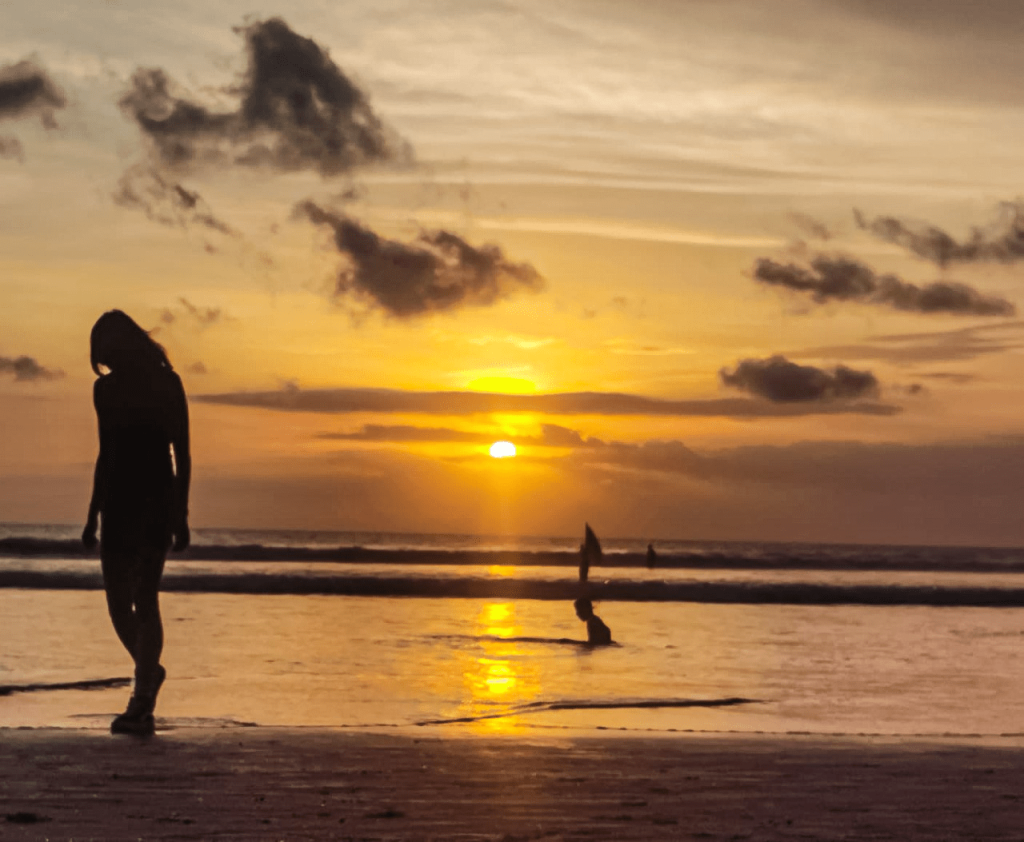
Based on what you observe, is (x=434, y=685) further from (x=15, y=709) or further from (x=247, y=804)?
(x=247, y=804)

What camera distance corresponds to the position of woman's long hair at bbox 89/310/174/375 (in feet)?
28.8

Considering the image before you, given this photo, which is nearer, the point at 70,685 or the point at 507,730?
the point at 507,730

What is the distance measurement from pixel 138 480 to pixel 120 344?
879 millimetres

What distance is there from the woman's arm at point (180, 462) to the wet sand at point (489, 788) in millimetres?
1297

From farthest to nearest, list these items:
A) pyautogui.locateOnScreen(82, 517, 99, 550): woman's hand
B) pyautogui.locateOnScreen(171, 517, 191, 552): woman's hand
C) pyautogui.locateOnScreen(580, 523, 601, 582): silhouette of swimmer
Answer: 1. pyautogui.locateOnScreen(580, 523, 601, 582): silhouette of swimmer
2. pyautogui.locateOnScreen(171, 517, 191, 552): woman's hand
3. pyautogui.locateOnScreen(82, 517, 99, 550): woman's hand

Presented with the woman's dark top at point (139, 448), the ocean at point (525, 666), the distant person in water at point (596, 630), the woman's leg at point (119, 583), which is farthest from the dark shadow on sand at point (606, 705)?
the distant person in water at point (596, 630)

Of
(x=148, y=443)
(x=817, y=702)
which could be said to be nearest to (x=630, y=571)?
(x=817, y=702)

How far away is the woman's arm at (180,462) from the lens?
8.70 meters

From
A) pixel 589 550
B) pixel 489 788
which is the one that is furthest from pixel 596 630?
pixel 489 788

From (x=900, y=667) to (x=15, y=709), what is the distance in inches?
417

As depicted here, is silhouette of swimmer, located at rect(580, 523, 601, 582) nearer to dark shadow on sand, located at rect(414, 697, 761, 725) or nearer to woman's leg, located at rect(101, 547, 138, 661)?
dark shadow on sand, located at rect(414, 697, 761, 725)

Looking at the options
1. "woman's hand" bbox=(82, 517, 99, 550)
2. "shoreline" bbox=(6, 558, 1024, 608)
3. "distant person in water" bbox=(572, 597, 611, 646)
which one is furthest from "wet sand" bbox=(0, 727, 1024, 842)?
"shoreline" bbox=(6, 558, 1024, 608)

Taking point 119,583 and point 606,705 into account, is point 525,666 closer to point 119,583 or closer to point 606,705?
point 606,705

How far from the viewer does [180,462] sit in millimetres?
8859
